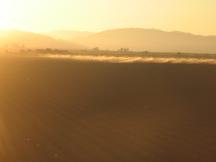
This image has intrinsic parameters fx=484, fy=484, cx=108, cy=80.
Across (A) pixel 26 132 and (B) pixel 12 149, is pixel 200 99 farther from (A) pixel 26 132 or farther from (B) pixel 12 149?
(B) pixel 12 149

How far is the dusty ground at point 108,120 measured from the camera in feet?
41.0

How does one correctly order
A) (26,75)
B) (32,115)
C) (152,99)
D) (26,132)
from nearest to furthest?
(26,132), (32,115), (152,99), (26,75)

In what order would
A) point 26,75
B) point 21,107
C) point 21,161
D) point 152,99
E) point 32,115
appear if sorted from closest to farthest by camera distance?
point 21,161 < point 32,115 < point 21,107 < point 152,99 < point 26,75

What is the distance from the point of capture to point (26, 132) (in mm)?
14781

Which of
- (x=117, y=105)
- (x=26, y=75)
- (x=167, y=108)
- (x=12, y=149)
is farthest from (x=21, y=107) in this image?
(x=26, y=75)

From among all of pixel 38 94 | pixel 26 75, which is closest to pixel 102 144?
pixel 38 94

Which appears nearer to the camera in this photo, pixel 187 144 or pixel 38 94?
pixel 187 144

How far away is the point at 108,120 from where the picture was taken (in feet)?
55.9

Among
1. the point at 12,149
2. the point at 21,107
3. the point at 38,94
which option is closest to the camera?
the point at 12,149

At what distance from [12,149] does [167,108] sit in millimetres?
8965

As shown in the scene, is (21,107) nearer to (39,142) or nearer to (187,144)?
(39,142)

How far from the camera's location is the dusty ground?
12484mm

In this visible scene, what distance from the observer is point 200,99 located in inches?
900

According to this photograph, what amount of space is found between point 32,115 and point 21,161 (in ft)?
20.9
